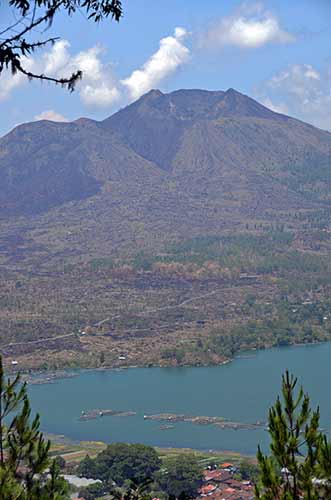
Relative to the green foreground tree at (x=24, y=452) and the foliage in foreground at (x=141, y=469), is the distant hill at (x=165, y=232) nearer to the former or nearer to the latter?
the foliage in foreground at (x=141, y=469)

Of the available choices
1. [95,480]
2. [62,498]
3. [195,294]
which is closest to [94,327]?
[195,294]

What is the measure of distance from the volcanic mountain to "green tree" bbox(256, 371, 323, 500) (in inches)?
1995

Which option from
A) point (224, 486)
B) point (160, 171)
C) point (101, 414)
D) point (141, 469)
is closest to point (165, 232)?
point (160, 171)

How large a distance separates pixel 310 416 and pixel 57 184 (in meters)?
75.4

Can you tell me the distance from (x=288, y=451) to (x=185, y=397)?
21315 millimetres

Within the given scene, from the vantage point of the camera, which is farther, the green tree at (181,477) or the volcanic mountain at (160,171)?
the volcanic mountain at (160,171)

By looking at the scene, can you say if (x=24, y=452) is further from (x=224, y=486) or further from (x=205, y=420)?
(x=205, y=420)

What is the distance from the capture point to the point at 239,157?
8000cm

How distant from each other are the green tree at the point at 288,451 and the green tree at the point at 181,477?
1140cm

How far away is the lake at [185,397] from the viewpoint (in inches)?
811

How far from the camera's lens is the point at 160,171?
7800cm

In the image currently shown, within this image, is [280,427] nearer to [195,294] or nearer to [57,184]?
[195,294]

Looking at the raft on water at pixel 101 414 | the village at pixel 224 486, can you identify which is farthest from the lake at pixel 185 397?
the village at pixel 224 486

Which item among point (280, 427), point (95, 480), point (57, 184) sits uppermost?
point (57, 184)
